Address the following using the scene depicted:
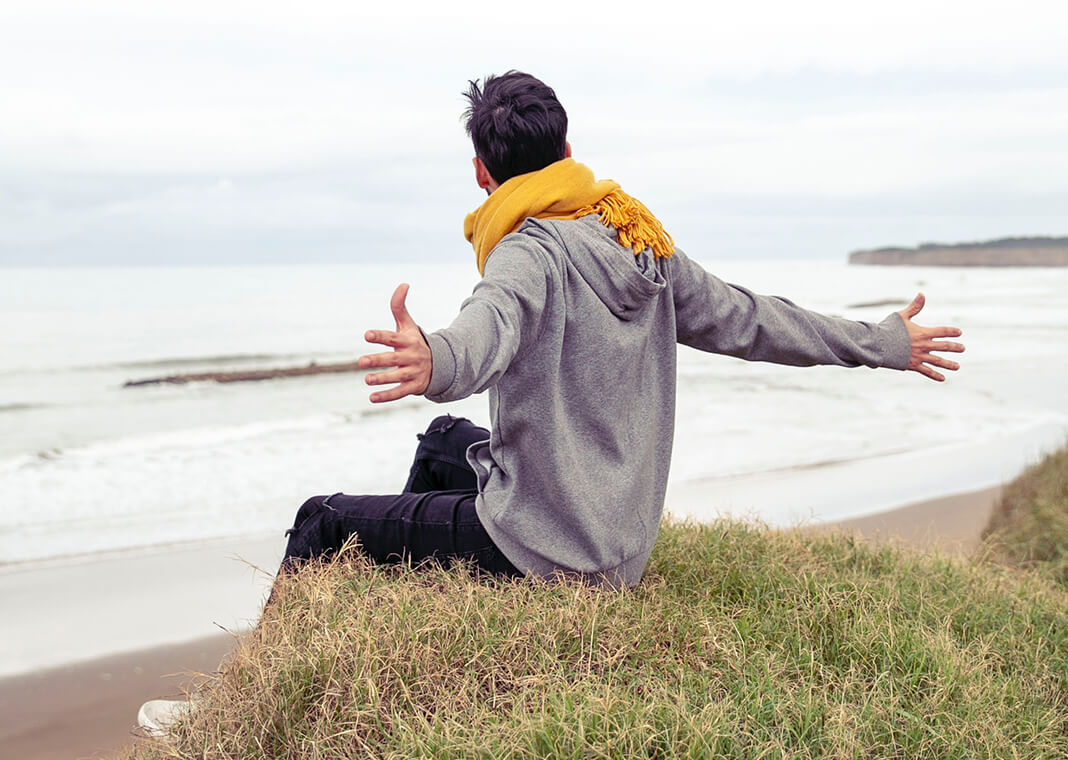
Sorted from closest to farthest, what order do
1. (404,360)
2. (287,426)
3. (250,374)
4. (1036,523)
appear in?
(404,360) → (1036,523) → (287,426) → (250,374)

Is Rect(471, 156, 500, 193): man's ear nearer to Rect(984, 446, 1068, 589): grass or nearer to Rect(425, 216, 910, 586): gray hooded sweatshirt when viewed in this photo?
Rect(425, 216, 910, 586): gray hooded sweatshirt

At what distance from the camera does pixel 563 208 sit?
239cm

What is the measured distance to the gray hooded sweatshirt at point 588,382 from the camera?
2.26 meters

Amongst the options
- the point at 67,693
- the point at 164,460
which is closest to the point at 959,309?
the point at 164,460

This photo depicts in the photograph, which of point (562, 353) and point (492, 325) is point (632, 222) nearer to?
point (562, 353)

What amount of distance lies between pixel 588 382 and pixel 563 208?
450 mm

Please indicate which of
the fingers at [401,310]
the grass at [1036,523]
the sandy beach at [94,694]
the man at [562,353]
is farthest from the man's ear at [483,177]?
the grass at [1036,523]

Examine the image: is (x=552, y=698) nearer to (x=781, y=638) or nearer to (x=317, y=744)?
(x=317, y=744)

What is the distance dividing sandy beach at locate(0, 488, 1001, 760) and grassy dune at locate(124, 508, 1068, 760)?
1.17 metres

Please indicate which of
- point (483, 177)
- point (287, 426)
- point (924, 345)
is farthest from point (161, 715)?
point (287, 426)

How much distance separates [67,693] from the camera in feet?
13.6

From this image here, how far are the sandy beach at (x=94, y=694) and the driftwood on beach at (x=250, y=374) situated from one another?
1337 centimetres

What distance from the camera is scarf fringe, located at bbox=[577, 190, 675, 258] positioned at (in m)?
2.42

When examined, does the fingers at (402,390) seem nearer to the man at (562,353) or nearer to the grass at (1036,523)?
the man at (562,353)
